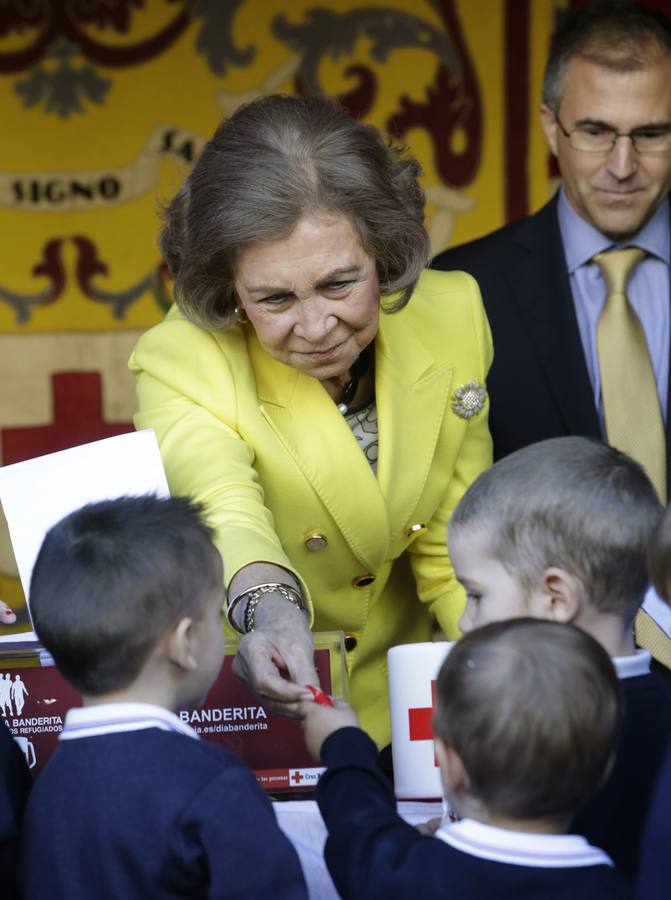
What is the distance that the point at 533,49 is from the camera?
4.17m

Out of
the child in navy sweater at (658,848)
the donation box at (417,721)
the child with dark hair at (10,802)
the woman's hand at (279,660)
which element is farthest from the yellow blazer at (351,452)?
the child in navy sweater at (658,848)

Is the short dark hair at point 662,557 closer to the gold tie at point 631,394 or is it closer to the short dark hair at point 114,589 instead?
the short dark hair at point 114,589

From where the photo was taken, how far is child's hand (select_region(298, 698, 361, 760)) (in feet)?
6.33

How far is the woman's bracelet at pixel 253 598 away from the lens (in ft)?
7.23

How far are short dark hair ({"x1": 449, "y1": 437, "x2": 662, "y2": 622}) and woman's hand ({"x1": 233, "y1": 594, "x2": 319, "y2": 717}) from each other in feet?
0.88

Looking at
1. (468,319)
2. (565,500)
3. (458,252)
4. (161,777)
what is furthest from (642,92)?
(161,777)

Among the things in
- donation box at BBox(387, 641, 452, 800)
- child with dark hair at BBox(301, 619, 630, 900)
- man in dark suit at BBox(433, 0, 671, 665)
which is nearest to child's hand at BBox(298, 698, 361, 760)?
donation box at BBox(387, 641, 452, 800)

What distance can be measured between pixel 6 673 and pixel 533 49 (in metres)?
2.64

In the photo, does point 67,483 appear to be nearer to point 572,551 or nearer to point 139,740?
point 139,740

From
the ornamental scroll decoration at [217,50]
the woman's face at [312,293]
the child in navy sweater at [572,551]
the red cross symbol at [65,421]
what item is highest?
the ornamental scroll decoration at [217,50]

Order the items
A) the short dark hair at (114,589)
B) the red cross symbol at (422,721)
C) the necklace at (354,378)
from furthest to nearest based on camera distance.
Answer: the necklace at (354,378) < the red cross symbol at (422,721) < the short dark hair at (114,589)

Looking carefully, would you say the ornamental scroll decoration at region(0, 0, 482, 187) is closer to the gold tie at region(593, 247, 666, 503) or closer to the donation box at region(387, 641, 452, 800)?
the gold tie at region(593, 247, 666, 503)

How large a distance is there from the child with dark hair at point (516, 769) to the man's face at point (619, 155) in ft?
5.99

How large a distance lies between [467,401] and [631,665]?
2.65ft
